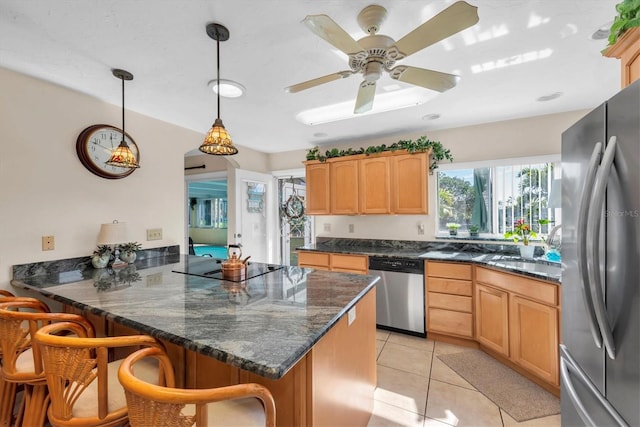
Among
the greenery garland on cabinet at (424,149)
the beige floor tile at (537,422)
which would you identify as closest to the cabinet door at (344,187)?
the greenery garland on cabinet at (424,149)

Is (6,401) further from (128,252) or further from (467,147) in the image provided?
(467,147)

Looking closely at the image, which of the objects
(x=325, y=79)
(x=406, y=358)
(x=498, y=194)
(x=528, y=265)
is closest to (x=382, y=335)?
(x=406, y=358)

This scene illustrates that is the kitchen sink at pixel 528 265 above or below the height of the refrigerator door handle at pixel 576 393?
above

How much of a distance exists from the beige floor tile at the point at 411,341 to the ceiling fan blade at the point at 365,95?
235cm

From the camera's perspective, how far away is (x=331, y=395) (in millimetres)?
1249

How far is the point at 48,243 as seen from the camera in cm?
220

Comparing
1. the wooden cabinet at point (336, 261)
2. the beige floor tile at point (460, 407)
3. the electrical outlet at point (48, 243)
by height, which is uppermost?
the electrical outlet at point (48, 243)

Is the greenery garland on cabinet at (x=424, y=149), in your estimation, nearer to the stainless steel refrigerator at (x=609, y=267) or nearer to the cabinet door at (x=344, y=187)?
the cabinet door at (x=344, y=187)

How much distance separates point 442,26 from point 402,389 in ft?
7.73

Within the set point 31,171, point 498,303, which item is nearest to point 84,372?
point 31,171

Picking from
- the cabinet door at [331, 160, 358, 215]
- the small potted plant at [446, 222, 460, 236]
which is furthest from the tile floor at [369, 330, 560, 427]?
the cabinet door at [331, 160, 358, 215]

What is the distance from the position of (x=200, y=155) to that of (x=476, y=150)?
14.1 ft

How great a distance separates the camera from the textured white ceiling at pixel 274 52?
1438mm

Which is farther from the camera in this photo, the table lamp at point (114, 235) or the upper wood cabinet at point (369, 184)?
the upper wood cabinet at point (369, 184)
